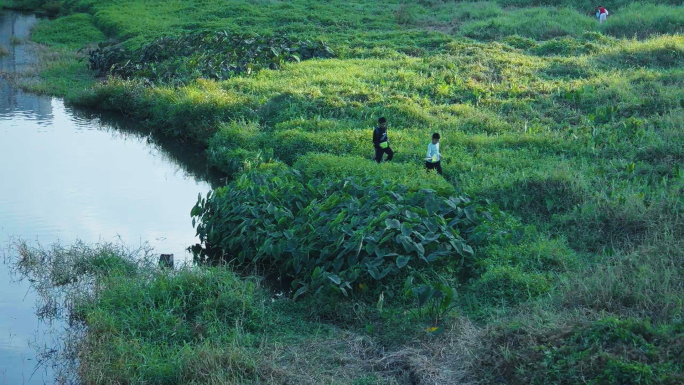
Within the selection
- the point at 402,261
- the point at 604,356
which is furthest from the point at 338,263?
the point at 604,356

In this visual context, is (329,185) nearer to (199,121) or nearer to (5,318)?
(5,318)

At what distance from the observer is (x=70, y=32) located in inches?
976

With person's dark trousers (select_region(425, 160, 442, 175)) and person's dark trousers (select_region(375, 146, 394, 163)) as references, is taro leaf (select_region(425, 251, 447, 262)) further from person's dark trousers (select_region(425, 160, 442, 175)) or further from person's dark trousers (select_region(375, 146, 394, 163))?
person's dark trousers (select_region(375, 146, 394, 163))

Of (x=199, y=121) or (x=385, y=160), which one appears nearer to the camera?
(x=385, y=160)

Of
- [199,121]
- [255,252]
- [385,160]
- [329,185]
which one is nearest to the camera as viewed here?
[255,252]

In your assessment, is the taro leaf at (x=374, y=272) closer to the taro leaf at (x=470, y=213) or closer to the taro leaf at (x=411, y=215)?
the taro leaf at (x=411, y=215)

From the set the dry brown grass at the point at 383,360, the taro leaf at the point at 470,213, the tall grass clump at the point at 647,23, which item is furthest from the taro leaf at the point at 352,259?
the tall grass clump at the point at 647,23

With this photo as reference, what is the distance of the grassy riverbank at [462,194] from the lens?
20.1ft

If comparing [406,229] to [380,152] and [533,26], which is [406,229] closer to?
[380,152]

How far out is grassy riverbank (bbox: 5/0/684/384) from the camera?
613 cm

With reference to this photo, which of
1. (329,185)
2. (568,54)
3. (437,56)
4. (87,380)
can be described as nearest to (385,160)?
(329,185)

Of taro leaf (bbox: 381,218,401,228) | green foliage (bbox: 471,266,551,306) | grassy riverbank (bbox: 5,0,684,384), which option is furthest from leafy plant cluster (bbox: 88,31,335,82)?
green foliage (bbox: 471,266,551,306)

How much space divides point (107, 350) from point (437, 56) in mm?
11694

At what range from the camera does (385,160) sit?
35.1 ft
